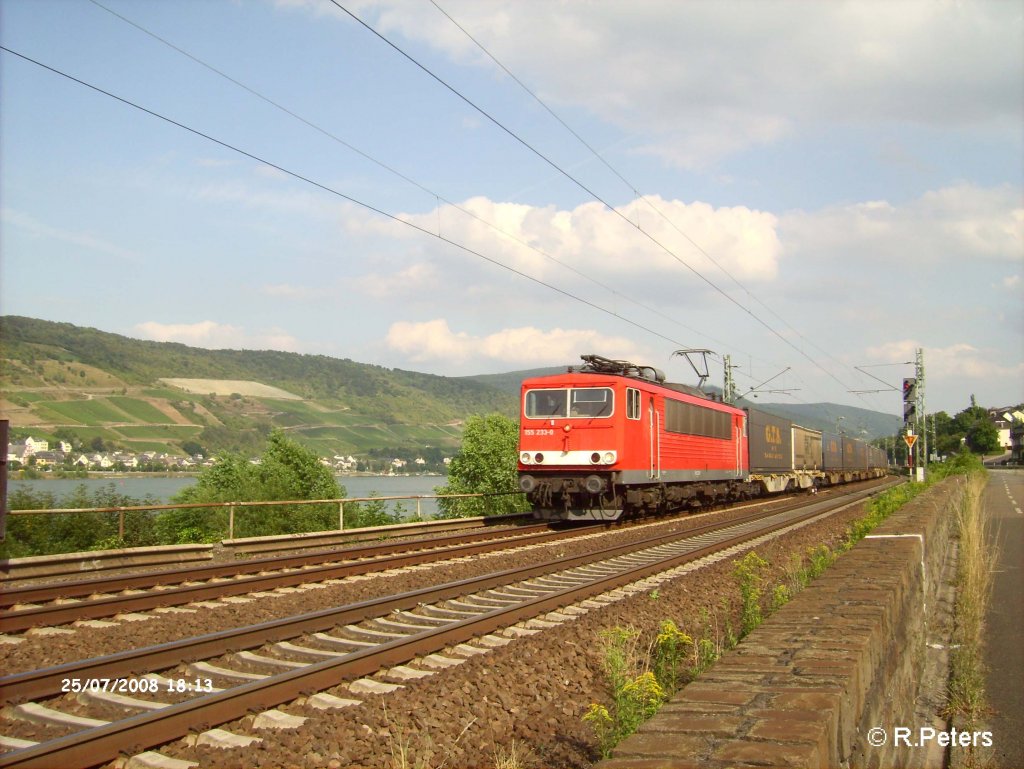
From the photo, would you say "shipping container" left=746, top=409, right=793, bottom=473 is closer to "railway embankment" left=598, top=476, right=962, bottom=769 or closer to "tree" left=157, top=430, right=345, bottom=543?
"tree" left=157, top=430, right=345, bottom=543

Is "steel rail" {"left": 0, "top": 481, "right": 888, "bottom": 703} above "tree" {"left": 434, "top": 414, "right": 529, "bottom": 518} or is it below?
below

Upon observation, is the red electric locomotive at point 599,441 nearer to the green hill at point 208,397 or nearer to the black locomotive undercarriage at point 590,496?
the black locomotive undercarriage at point 590,496

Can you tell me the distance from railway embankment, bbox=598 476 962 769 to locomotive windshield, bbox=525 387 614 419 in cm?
1177

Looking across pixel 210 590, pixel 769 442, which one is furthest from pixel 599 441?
pixel 769 442

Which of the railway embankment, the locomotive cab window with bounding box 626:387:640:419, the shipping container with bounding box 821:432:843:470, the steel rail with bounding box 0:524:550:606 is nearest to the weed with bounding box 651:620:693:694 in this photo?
the railway embankment

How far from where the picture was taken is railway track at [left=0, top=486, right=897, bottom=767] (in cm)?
495

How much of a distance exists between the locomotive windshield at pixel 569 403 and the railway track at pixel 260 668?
9333 mm

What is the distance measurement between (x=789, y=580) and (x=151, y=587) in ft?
25.6

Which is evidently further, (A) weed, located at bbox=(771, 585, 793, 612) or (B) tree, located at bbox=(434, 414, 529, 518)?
(B) tree, located at bbox=(434, 414, 529, 518)

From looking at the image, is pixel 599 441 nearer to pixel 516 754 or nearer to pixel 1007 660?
pixel 1007 660

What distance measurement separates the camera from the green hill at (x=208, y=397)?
59.4 metres

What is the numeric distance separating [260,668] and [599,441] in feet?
44.4

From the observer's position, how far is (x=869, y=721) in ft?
14.1

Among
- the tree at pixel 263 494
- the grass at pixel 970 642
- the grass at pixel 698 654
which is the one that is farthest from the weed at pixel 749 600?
the tree at pixel 263 494
